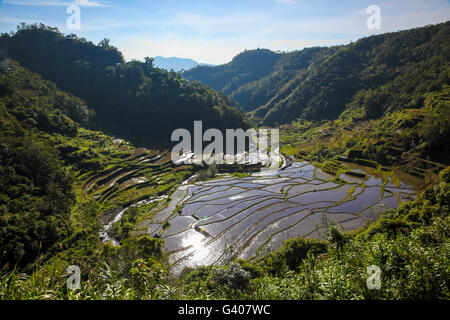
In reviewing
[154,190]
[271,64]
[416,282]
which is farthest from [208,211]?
[271,64]

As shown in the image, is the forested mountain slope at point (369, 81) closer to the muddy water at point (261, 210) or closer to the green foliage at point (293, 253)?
the muddy water at point (261, 210)

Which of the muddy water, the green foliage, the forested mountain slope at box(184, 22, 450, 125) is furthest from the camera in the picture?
the forested mountain slope at box(184, 22, 450, 125)

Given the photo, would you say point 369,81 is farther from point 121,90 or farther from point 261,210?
point 121,90

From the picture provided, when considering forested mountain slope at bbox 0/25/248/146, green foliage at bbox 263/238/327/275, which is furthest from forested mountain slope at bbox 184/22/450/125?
green foliage at bbox 263/238/327/275

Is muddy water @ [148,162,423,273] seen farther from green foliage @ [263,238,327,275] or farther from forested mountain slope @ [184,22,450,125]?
forested mountain slope @ [184,22,450,125]

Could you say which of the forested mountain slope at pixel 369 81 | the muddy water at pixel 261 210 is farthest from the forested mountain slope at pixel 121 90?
the forested mountain slope at pixel 369 81
